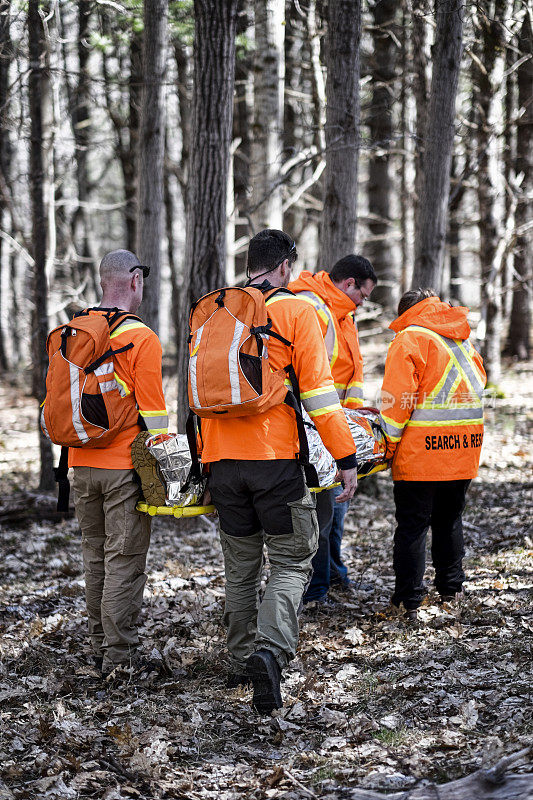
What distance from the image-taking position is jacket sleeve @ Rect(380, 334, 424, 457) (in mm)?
5395

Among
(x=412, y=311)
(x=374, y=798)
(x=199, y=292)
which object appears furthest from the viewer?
(x=199, y=292)

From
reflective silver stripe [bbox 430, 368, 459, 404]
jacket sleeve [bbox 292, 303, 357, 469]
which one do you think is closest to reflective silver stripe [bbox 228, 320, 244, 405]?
jacket sleeve [bbox 292, 303, 357, 469]

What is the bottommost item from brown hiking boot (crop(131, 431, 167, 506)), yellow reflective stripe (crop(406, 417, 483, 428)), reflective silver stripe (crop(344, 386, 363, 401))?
brown hiking boot (crop(131, 431, 167, 506))

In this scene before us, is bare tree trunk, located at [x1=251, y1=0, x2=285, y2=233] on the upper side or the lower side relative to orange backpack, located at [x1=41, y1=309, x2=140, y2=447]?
upper

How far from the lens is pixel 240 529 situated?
14.8ft

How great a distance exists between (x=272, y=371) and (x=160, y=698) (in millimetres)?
2150

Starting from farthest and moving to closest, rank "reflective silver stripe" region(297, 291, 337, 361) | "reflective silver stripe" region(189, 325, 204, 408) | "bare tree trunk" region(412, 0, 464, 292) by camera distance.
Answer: "bare tree trunk" region(412, 0, 464, 292), "reflective silver stripe" region(297, 291, 337, 361), "reflective silver stripe" region(189, 325, 204, 408)

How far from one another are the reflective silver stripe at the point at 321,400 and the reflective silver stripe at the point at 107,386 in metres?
1.22

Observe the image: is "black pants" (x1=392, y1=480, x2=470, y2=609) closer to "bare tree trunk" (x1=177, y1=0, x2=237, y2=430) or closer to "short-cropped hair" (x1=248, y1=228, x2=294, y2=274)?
"short-cropped hair" (x1=248, y1=228, x2=294, y2=274)

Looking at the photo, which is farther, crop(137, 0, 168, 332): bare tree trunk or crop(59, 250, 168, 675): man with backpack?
crop(137, 0, 168, 332): bare tree trunk

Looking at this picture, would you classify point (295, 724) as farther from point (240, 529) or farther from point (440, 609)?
point (440, 609)

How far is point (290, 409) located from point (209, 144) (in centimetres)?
406

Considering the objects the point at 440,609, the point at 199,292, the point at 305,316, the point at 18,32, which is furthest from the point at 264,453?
the point at 18,32

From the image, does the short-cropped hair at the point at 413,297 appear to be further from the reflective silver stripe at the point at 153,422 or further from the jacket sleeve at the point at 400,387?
the reflective silver stripe at the point at 153,422
